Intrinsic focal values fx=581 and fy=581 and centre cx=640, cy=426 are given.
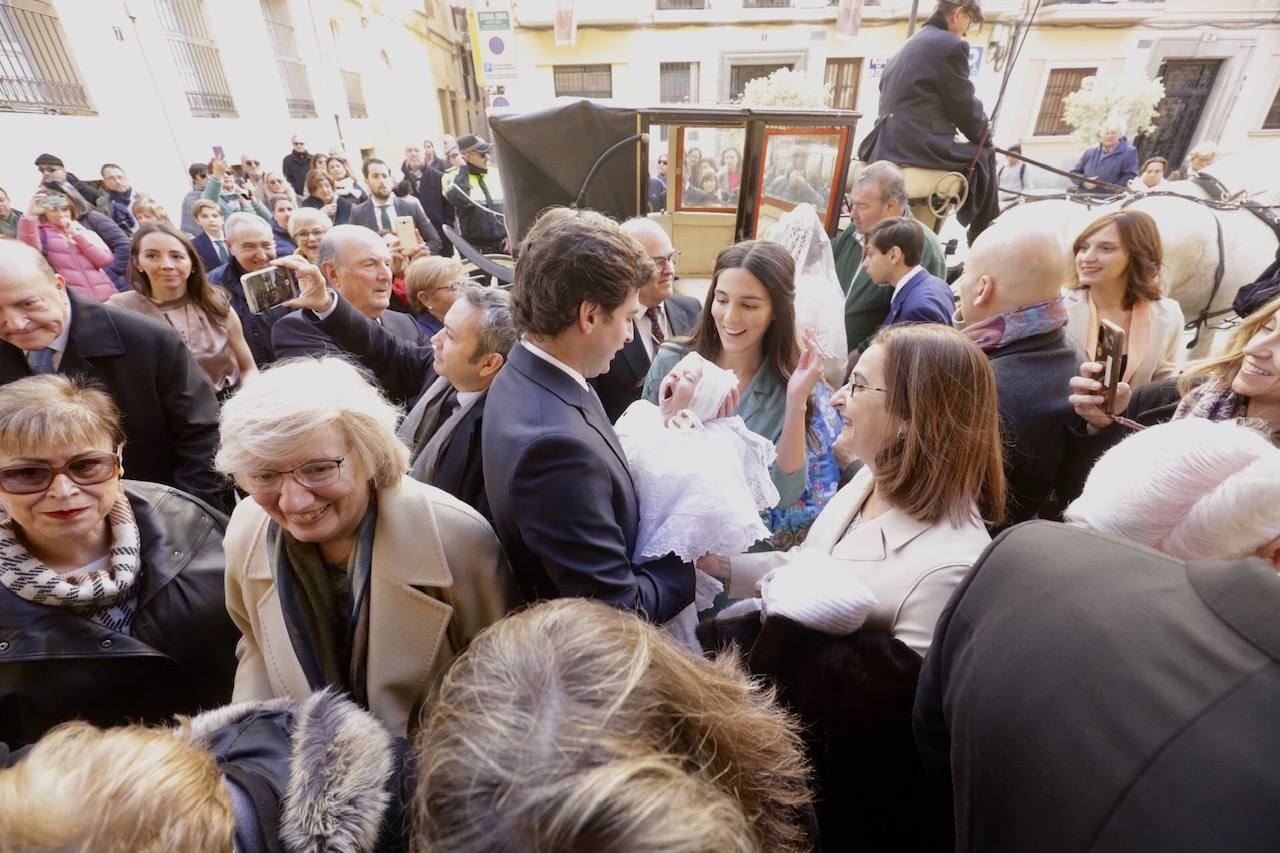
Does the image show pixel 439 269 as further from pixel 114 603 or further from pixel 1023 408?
pixel 1023 408

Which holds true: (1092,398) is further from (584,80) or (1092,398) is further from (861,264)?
(584,80)

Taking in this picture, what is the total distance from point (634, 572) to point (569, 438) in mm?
445

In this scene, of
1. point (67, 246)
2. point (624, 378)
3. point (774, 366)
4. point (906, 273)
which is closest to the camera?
point (774, 366)

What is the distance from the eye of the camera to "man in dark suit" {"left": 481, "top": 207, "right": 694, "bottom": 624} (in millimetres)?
1370

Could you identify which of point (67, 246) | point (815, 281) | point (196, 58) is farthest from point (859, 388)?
point (196, 58)

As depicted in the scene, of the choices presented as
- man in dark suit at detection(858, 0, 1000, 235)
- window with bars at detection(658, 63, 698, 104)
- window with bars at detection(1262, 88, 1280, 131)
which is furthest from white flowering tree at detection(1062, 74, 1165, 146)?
man in dark suit at detection(858, 0, 1000, 235)

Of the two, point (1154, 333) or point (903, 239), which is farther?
point (903, 239)

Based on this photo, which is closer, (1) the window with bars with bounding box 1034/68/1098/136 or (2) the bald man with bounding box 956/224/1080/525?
(2) the bald man with bounding box 956/224/1080/525

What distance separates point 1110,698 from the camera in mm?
816

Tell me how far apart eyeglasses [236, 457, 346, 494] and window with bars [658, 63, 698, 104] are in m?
22.5

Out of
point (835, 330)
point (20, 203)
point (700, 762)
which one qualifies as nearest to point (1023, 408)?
point (835, 330)

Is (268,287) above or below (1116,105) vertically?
below

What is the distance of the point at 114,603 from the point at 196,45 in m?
14.0

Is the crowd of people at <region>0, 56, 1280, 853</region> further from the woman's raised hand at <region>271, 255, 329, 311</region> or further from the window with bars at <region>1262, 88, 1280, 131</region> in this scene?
the window with bars at <region>1262, 88, 1280, 131</region>
